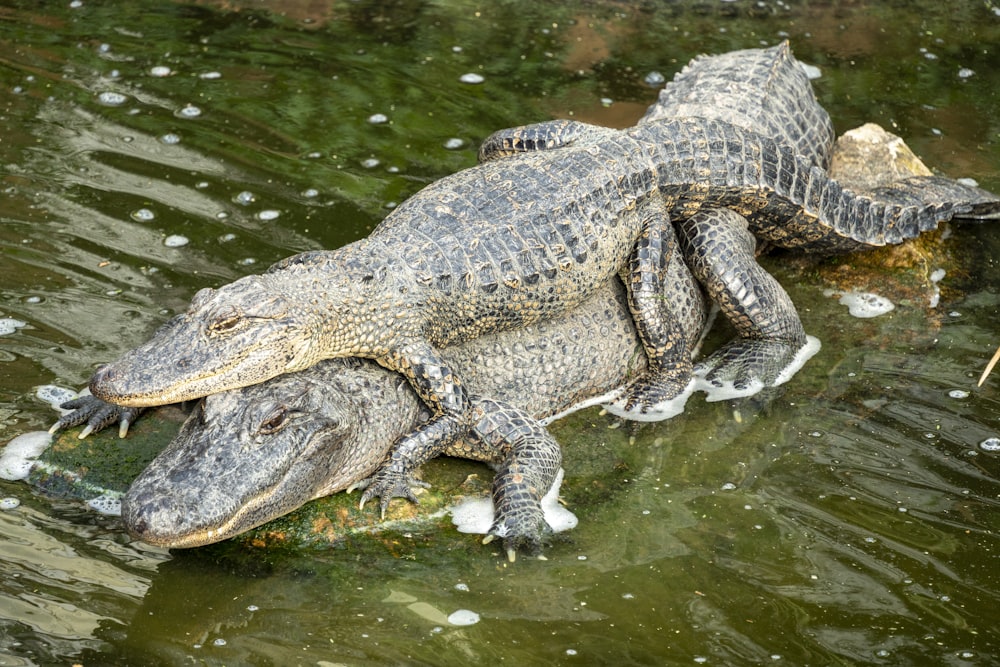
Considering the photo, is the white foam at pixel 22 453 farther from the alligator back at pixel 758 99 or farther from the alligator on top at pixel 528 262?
the alligator back at pixel 758 99

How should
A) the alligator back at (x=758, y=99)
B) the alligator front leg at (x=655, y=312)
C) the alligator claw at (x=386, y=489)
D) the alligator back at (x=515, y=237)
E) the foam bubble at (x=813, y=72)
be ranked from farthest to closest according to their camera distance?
the foam bubble at (x=813, y=72), the alligator back at (x=758, y=99), the alligator front leg at (x=655, y=312), the alligator back at (x=515, y=237), the alligator claw at (x=386, y=489)

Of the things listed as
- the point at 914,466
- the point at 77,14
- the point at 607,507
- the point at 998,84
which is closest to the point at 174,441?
the point at 607,507

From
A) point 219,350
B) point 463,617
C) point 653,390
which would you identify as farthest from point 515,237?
point 463,617

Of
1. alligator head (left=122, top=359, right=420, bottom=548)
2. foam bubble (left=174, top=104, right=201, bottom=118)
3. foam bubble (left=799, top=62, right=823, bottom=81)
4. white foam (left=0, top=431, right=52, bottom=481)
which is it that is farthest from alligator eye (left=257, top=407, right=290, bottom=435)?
foam bubble (left=799, top=62, right=823, bottom=81)

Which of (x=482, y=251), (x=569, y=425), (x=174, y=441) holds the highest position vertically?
(x=482, y=251)

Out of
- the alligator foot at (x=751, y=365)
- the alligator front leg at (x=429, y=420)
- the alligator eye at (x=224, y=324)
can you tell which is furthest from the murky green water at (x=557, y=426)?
the alligator eye at (x=224, y=324)

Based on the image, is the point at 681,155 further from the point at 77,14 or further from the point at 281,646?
the point at 77,14

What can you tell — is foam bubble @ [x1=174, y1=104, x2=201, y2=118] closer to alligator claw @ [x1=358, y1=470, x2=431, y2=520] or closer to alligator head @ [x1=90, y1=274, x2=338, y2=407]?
alligator head @ [x1=90, y1=274, x2=338, y2=407]
